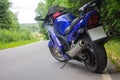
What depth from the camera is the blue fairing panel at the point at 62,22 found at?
274 inches

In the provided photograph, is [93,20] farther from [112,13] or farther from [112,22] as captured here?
[112,22]

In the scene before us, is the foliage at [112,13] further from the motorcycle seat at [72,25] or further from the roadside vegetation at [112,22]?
the motorcycle seat at [72,25]

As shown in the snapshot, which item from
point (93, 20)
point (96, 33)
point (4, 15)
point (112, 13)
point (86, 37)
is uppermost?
point (93, 20)

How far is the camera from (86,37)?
5.95 metres

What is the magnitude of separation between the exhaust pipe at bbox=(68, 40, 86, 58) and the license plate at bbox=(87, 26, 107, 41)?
0.29 metres

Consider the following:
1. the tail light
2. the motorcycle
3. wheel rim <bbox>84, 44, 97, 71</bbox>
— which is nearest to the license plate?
the motorcycle

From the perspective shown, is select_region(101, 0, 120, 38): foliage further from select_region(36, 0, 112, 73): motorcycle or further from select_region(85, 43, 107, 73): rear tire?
select_region(85, 43, 107, 73): rear tire

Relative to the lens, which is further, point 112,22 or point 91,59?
point 112,22

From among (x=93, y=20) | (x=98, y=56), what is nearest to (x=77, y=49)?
(x=98, y=56)

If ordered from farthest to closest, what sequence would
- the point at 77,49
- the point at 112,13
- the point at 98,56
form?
1. the point at 112,13
2. the point at 77,49
3. the point at 98,56

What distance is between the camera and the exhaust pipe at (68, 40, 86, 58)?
5910mm

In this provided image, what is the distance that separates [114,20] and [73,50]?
505cm

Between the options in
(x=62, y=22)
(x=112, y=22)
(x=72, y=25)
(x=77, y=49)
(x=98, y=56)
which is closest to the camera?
(x=98, y=56)

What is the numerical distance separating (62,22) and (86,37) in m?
1.25
